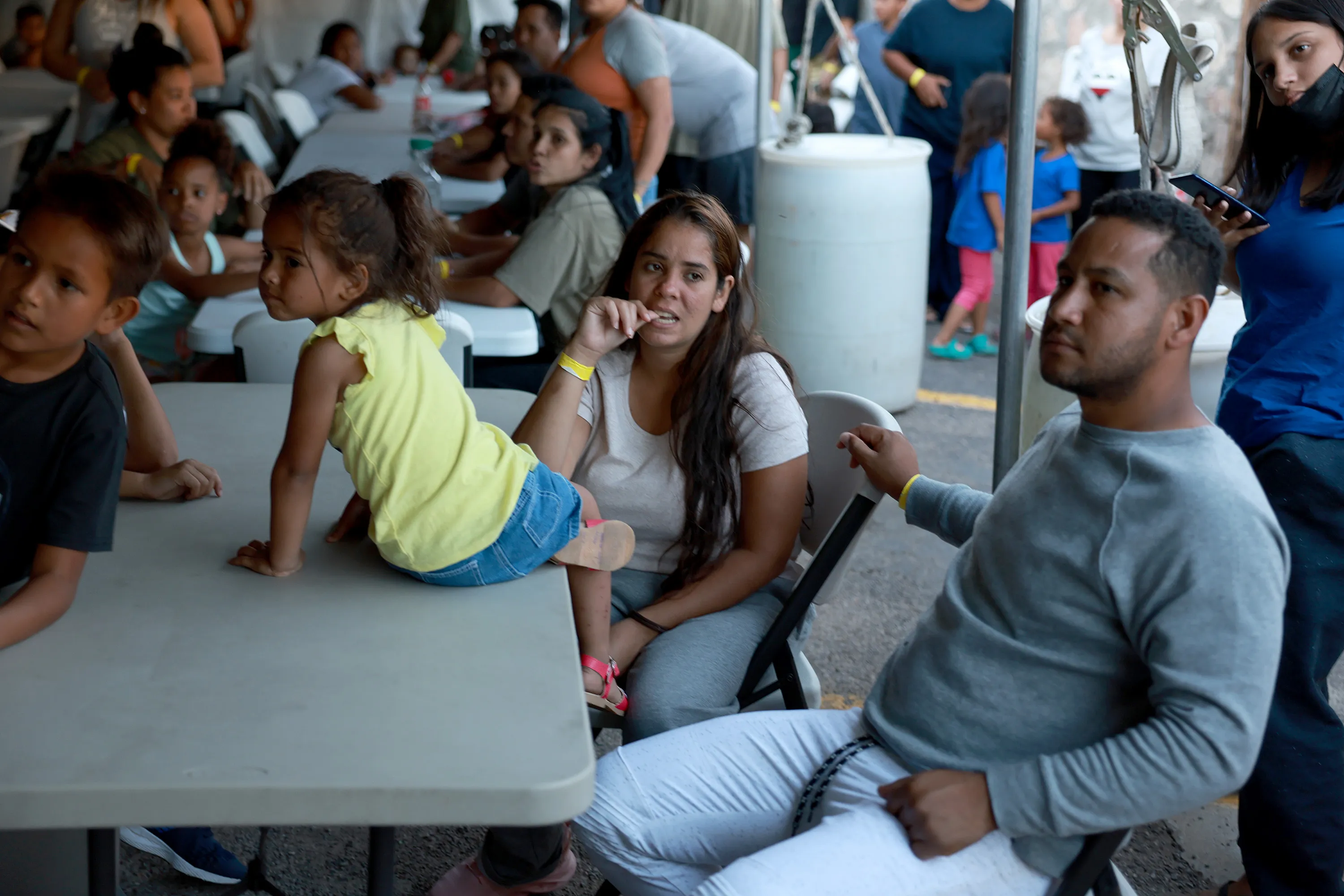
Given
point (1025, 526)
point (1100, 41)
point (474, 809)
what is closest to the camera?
point (474, 809)

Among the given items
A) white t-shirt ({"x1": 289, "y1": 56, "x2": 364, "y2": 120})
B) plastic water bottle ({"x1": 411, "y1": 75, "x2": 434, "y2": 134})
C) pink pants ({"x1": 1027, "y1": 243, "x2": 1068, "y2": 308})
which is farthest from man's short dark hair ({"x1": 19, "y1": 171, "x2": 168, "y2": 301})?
white t-shirt ({"x1": 289, "y1": 56, "x2": 364, "y2": 120})

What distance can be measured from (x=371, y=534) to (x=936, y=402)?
11.3 ft

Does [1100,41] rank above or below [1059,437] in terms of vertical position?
above

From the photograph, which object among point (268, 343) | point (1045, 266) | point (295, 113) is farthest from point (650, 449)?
point (295, 113)

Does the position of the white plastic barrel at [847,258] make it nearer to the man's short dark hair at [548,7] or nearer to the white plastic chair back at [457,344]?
the man's short dark hair at [548,7]

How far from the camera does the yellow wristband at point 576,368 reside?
65.4 inches

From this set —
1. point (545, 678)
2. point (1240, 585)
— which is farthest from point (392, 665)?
point (1240, 585)

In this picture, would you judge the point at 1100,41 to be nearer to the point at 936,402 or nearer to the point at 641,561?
the point at 936,402

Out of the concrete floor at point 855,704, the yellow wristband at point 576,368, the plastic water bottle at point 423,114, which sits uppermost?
the plastic water bottle at point 423,114

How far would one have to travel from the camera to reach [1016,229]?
178cm

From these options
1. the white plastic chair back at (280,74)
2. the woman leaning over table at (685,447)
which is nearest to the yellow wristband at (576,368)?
the woman leaning over table at (685,447)

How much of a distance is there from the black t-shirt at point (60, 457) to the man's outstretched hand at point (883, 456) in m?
0.91

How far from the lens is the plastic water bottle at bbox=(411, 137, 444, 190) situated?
13.0 ft

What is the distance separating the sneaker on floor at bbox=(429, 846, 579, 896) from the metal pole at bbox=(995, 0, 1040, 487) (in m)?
0.78
